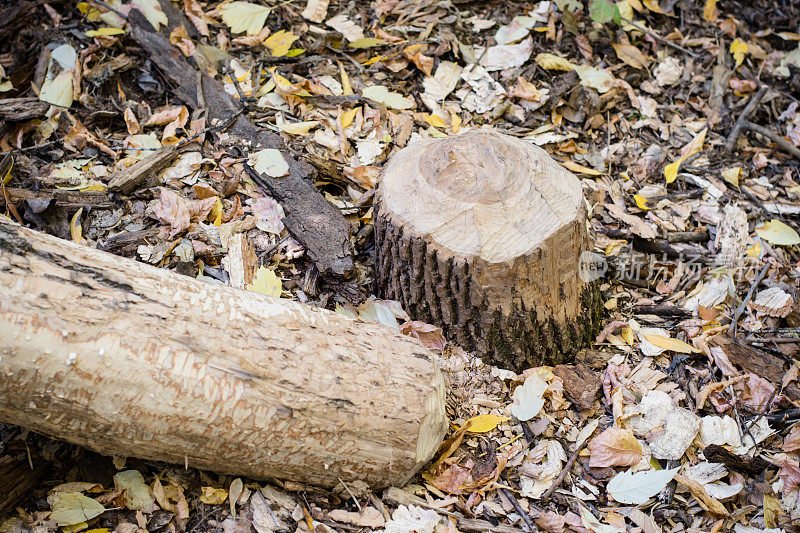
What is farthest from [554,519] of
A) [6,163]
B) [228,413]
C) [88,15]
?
[88,15]

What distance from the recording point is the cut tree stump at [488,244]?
2328 millimetres

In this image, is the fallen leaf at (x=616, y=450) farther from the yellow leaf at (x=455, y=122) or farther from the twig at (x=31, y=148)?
the twig at (x=31, y=148)

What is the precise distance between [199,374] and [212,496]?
1.76ft

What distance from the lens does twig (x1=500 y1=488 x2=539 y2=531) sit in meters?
2.16

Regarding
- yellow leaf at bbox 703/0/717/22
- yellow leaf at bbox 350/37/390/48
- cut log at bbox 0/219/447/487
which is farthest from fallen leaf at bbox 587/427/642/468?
yellow leaf at bbox 703/0/717/22

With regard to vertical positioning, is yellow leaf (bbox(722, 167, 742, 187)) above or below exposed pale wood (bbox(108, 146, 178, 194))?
below

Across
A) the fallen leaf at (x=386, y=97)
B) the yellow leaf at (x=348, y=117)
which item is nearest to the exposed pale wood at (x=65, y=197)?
the yellow leaf at (x=348, y=117)

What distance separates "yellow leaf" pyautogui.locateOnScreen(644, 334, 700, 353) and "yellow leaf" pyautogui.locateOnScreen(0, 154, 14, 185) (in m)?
2.95

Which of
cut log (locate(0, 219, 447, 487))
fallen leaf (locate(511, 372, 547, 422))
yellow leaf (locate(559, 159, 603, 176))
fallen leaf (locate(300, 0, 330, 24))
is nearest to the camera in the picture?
cut log (locate(0, 219, 447, 487))

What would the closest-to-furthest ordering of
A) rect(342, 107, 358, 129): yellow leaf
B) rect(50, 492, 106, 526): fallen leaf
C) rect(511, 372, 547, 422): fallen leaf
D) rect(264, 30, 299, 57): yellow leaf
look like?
rect(50, 492, 106, 526): fallen leaf → rect(511, 372, 547, 422): fallen leaf → rect(342, 107, 358, 129): yellow leaf → rect(264, 30, 299, 57): yellow leaf

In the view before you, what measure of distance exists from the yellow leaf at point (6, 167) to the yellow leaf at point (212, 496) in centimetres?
170

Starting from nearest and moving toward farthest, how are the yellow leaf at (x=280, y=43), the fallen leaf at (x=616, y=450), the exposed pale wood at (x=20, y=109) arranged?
the fallen leaf at (x=616, y=450), the exposed pale wood at (x=20, y=109), the yellow leaf at (x=280, y=43)

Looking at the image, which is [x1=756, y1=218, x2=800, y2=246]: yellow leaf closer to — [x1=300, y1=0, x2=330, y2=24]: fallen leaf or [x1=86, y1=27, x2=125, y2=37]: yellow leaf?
[x1=300, y1=0, x2=330, y2=24]: fallen leaf

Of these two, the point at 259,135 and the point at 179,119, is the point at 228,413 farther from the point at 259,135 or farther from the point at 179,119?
the point at 179,119
